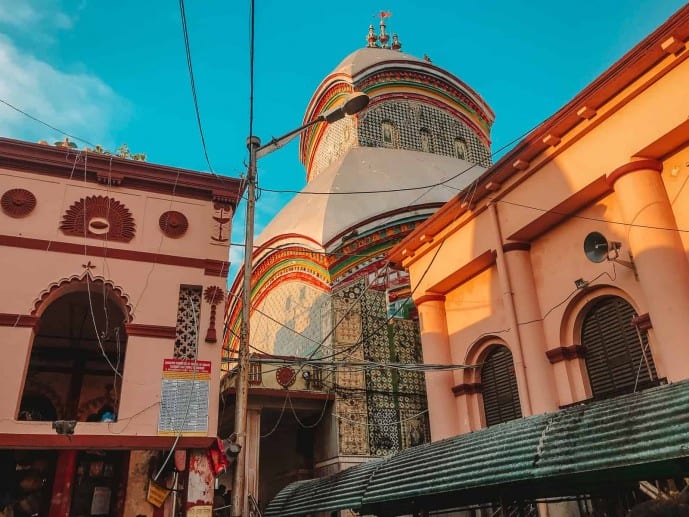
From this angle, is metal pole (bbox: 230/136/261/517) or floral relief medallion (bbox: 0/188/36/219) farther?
floral relief medallion (bbox: 0/188/36/219)

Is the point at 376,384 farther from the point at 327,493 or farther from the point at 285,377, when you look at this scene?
the point at 327,493

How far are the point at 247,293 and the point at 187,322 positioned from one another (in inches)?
92.5

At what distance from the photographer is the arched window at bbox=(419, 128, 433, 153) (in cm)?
2212

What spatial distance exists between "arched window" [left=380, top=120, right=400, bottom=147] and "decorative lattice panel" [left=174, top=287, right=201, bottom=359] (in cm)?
1373

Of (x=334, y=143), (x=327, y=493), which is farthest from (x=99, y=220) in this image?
(x=334, y=143)

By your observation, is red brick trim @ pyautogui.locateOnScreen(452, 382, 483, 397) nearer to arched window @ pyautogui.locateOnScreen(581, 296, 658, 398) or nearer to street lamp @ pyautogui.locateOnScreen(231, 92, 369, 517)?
arched window @ pyautogui.locateOnScreen(581, 296, 658, 398)

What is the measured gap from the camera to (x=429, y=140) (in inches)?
Answer: 885

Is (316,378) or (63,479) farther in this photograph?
(316,378)

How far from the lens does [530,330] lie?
354 inches

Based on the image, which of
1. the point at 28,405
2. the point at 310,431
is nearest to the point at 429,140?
the point at 310,431

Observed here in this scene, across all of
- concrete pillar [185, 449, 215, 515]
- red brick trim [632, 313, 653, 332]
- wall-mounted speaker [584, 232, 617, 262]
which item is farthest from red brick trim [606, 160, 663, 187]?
concrete pillar [185, 449, 215, 515]

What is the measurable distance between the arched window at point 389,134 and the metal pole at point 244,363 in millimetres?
14297

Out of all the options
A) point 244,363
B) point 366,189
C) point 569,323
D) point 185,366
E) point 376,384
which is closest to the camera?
point 244,363

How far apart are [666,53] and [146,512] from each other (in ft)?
33.9
